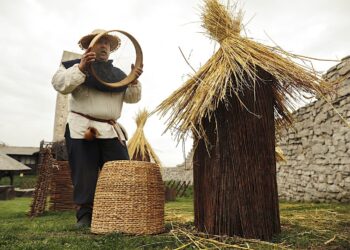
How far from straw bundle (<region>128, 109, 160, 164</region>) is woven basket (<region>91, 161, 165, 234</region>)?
5.20 m

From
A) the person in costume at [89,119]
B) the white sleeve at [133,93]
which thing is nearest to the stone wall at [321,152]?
A: the white sleeve at [133,93]

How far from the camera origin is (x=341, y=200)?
6.35 m

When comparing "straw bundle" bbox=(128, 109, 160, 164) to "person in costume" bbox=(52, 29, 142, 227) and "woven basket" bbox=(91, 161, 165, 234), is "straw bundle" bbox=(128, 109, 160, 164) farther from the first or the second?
"woven basket" bbox=(91, 161, 165, 234)

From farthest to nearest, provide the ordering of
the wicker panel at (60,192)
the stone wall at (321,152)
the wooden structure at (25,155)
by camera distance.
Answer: the wooden structure at (25,155), the stone wall at (321,152), the wicker panel at (60,192)

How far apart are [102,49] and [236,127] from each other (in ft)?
5.33

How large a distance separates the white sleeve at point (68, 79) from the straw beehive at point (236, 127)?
82cm

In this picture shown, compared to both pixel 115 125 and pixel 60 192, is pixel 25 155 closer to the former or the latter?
pixel 60 192

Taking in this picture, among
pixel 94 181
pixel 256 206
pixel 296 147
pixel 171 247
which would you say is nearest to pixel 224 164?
pixel 256 206

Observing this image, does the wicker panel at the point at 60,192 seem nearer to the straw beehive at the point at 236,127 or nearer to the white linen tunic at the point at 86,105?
the white linen tunic at the point at 86,105

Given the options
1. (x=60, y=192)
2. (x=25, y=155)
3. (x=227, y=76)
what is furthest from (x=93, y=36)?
(x=25, y=155)

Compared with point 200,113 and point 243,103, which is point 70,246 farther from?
point 243,103

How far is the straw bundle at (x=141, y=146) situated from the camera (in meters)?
8.03

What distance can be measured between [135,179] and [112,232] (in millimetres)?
420

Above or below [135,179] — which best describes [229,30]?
above
